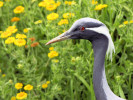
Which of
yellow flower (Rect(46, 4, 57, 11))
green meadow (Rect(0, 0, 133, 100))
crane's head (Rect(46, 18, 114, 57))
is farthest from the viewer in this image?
yellow flower (Rect(46, 4, 57, 11))

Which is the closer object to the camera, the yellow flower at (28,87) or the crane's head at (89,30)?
the crane's head at (89,30)

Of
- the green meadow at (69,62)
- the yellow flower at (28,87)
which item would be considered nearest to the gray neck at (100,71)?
the green meadow at (69,62)

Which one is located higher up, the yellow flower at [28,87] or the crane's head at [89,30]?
the crane's head at [89,30]

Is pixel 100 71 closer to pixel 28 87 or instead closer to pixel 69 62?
pixel 69 62

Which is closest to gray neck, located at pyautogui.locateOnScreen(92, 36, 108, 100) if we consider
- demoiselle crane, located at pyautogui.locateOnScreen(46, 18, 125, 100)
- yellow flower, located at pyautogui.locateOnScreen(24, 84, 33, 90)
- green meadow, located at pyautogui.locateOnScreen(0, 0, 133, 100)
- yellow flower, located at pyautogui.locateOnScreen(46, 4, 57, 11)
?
demoiselle crane, located at pyautogui.locateOnScreen(46, 18, 125, 100)

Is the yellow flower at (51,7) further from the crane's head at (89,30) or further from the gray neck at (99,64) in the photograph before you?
the gray neck at (99,64)

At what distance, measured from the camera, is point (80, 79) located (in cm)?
351

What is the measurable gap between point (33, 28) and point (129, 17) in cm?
124

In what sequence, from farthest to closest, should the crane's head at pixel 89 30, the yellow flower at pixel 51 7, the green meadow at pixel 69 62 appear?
the yellow flower at pixel 51 7 → the green meadow at pixel 69 62 → the crane's head at pixel 89 30

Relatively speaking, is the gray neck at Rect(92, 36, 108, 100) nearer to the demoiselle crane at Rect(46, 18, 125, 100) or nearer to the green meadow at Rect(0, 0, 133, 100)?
the demoiselle crane at Rect(46, 18, 125, 100)

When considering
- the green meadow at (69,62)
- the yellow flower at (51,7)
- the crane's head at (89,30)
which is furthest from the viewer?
the yellow flower at (51,7)

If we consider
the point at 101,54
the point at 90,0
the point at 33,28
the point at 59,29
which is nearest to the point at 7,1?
the point at 33,28

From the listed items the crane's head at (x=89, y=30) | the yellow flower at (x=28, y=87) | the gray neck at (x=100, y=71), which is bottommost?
the yellow flower at (x=28, y=87)

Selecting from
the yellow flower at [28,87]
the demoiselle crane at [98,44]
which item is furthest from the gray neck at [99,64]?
the yellow flower at [28,87]
